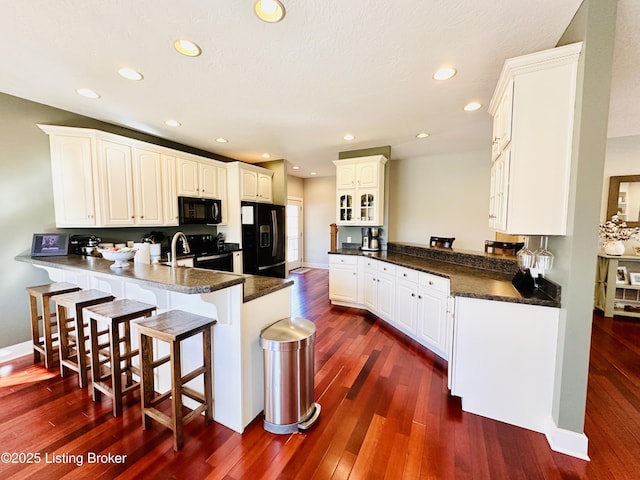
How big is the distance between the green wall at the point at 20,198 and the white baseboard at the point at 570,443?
15.2ft

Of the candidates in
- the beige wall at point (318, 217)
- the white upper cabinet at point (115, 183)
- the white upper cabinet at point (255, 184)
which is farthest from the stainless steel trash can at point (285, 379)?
the beige wall at point (318, 217)

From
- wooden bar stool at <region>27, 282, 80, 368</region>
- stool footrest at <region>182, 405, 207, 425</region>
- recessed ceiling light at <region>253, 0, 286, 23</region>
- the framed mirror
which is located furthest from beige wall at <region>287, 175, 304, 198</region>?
the framed mirror

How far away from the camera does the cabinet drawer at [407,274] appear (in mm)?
2859

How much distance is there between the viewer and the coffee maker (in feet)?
13.9

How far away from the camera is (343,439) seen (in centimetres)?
165

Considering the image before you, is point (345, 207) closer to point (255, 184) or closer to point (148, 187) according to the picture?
point (255, 184)

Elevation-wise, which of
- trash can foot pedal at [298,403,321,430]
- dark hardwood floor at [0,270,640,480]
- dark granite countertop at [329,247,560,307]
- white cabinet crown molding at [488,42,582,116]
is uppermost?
white cabinet crown molding at [488,42,582,116]

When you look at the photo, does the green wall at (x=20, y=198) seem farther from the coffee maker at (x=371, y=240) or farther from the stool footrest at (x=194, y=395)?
the coffee maker at (x=371, y=240)

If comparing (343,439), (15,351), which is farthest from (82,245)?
(343,439)

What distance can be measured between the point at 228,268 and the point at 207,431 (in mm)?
2918

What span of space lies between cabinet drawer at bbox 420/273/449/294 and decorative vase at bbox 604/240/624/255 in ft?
9.97

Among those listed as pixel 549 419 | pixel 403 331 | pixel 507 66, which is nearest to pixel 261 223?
pixel 403 331

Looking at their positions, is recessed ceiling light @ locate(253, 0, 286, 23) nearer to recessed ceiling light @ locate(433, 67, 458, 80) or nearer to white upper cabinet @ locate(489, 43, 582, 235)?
recessed ceiling light @ locate(433, 67, 458, 80)

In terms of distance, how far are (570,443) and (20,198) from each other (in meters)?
4.90
